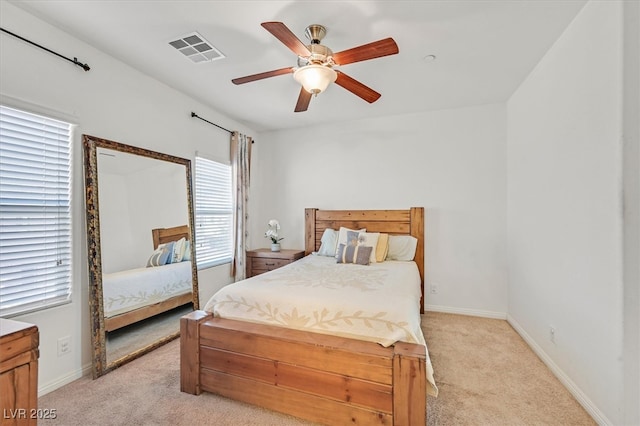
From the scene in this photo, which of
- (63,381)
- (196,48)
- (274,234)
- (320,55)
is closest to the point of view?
(320,55)

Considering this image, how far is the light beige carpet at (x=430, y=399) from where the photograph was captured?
68.2 inches

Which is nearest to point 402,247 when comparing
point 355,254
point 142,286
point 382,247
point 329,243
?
point 382,247

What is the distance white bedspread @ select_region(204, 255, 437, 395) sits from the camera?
1.67 metres

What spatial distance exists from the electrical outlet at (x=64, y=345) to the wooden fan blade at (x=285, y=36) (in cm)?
260

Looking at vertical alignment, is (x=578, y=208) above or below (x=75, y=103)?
below

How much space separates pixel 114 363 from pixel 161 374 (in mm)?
432

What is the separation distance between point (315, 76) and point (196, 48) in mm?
1177

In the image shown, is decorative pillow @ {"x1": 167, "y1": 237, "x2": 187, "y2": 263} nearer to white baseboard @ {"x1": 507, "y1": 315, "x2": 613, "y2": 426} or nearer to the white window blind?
the white window blind

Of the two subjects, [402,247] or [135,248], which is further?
[402,247]

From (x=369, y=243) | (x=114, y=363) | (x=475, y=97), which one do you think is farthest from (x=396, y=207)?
(x=114, y=363)

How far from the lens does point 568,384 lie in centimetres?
201

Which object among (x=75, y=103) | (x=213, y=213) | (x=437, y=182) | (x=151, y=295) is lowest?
(x=151, y=295)

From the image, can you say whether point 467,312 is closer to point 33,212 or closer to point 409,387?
point 409,387

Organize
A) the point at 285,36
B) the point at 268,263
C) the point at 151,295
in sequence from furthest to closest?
the point at 268,263
the point at 151,295
the point at 285,36
